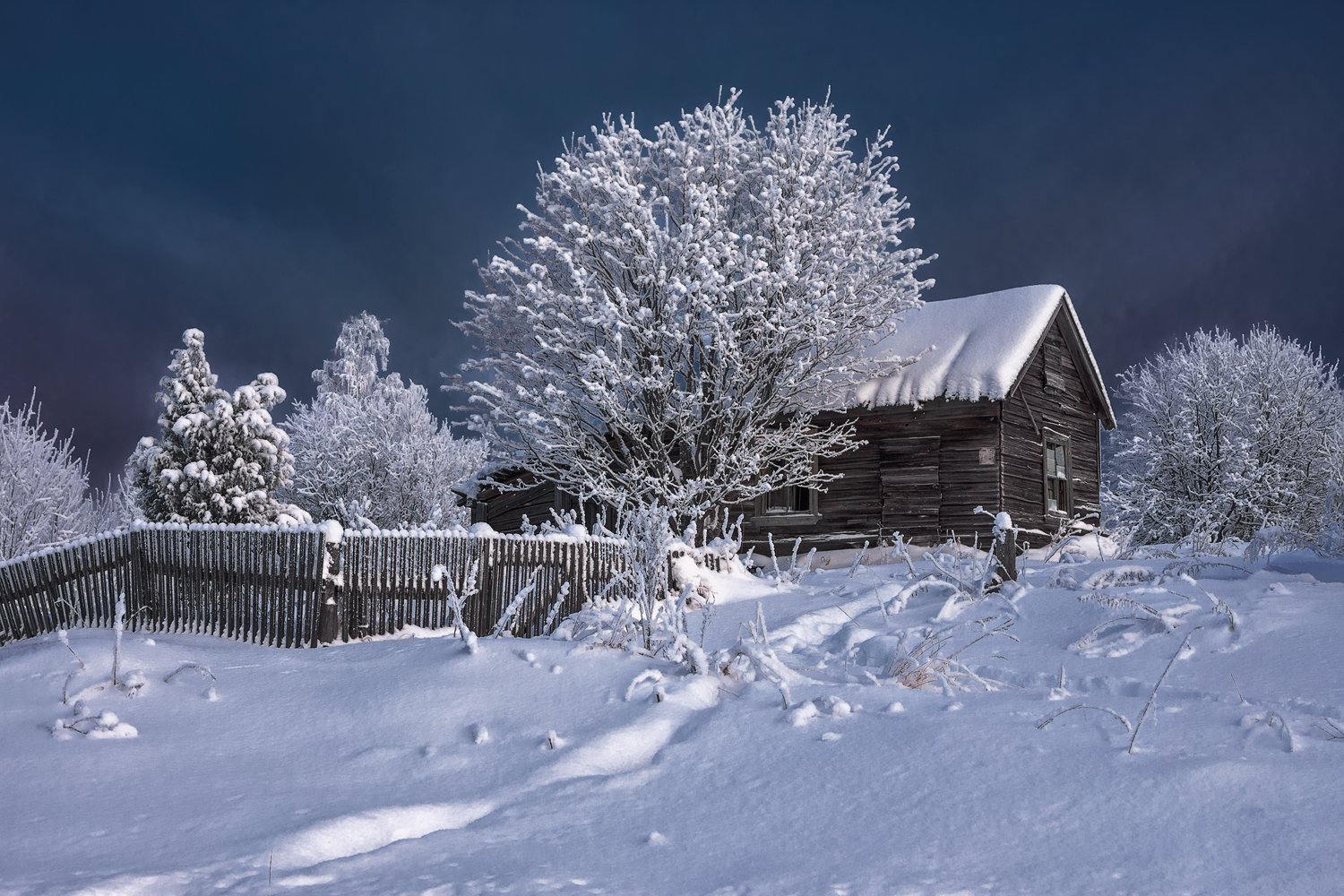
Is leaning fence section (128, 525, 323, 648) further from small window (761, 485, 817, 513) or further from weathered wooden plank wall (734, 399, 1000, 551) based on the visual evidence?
small window (761, 485, 817, 513)

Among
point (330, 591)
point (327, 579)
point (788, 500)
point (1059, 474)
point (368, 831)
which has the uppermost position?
point (1059, 474)

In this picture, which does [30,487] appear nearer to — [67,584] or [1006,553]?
[67,584]

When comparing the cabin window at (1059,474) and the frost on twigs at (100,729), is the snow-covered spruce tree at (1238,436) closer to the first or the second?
the cabin window at (1059,474)

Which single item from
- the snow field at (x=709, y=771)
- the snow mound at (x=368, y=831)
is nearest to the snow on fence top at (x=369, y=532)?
the snow field at (x=709, y=771)

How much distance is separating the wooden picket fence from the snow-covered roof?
Answer: 345 inches

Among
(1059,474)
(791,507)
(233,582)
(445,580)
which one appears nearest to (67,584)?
(233,582)

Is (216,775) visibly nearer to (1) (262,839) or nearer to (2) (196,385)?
(1) (262,839)

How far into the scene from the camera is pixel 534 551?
429 inches

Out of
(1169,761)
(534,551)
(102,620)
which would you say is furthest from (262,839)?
(102,620)

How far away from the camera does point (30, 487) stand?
79.7ft

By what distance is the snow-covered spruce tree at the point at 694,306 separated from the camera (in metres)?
16.1

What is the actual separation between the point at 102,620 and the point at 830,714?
11116 millimetres

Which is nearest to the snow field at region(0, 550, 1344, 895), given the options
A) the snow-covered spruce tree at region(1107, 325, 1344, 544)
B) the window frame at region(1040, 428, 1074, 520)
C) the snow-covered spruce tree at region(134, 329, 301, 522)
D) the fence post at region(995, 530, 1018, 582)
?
the fence post at region(995, 530, 1018, 582)

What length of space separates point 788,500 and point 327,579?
11.9m
